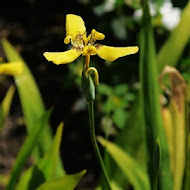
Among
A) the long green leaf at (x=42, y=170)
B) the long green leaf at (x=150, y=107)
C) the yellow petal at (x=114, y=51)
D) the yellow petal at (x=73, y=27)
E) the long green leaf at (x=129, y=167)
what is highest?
the yellow petal at (x=73, y=27)

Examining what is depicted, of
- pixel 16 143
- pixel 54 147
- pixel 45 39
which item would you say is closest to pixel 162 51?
pixel 54 147

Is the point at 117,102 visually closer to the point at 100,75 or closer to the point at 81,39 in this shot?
the point at 100,75

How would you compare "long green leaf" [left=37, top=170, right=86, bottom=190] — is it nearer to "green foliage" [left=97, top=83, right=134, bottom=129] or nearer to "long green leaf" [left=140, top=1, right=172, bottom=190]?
"long green leaf" [left=140, top=1, right=172, bottom=190]

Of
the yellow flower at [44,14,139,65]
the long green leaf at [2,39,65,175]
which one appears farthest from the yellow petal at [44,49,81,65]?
the long green leaf at [2,39,65,175]

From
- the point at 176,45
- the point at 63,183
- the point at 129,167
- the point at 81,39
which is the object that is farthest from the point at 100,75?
the point at 81,39

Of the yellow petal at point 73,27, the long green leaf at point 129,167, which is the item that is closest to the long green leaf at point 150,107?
the long green leaf at point 129,167

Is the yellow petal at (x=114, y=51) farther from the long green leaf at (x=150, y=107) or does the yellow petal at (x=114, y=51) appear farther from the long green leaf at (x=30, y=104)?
the long green leaf at (x=30, y=104)

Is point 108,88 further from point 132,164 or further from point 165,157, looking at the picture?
point 165,157
